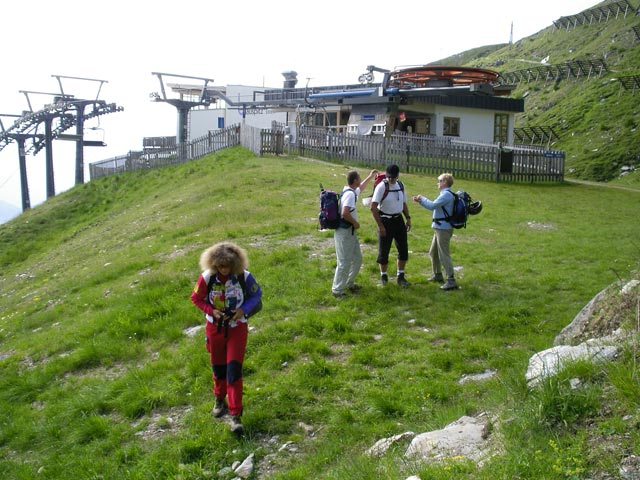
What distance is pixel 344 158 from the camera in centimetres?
2545

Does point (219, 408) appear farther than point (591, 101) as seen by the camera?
No

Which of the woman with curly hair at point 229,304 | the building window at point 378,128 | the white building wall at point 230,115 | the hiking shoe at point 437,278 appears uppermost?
the white building wall at point 230,115

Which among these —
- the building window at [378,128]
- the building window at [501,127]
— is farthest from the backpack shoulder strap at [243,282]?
the building window at [501,127]

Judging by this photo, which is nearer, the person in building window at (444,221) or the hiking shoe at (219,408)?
the hiking shoe at (219,408)

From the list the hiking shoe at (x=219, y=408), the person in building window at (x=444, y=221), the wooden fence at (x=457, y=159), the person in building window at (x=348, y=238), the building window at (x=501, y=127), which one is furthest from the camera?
the building window at (x=501, y=127)

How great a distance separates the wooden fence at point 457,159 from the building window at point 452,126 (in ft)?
34.5

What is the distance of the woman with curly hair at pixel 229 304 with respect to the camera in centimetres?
579

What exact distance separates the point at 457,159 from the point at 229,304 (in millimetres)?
19196

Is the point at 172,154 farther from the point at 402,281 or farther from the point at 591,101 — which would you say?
the point at 402,281

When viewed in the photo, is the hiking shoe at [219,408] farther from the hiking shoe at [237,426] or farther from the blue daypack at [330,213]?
the blue daypack at [330,213]

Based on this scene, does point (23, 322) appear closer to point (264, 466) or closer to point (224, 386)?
point (224, 386)

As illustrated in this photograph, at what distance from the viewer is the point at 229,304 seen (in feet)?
19.2

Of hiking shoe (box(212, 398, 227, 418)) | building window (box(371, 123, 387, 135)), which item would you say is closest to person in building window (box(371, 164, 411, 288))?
hiking shoe (box(212, 398, 227, 418))

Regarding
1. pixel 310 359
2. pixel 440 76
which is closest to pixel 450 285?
pixel 310 359
